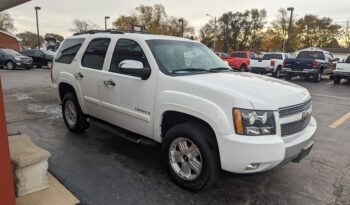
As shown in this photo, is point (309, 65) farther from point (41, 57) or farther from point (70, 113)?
point (41, 57)

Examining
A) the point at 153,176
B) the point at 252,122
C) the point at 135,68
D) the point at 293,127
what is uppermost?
the point at 135,68

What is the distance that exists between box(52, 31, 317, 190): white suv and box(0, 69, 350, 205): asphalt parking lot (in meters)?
0.36

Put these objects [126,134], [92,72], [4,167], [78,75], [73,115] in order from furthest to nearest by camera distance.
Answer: [73,115] < [78,75] < [92,72] < [126,134] < [4,167]

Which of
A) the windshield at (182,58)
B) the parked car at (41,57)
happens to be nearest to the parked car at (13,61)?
the parked car at (41,57)

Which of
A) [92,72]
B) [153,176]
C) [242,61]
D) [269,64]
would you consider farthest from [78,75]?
[242,61]

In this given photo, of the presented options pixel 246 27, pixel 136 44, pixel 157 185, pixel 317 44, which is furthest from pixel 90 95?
pixel 246 27

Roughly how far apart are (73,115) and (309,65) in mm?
14492

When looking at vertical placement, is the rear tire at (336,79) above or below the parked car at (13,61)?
below

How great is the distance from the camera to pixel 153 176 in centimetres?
393

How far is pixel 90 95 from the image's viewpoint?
5.02 metres

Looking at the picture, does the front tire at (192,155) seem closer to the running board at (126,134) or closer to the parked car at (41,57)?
the running board at (126,134)

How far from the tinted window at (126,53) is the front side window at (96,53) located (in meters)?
0.30

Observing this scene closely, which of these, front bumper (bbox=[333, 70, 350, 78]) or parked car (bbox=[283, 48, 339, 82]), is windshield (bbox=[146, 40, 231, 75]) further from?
front bumper (bbox=[333, 70, 350, 78])

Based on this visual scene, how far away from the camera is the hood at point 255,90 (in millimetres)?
3092
